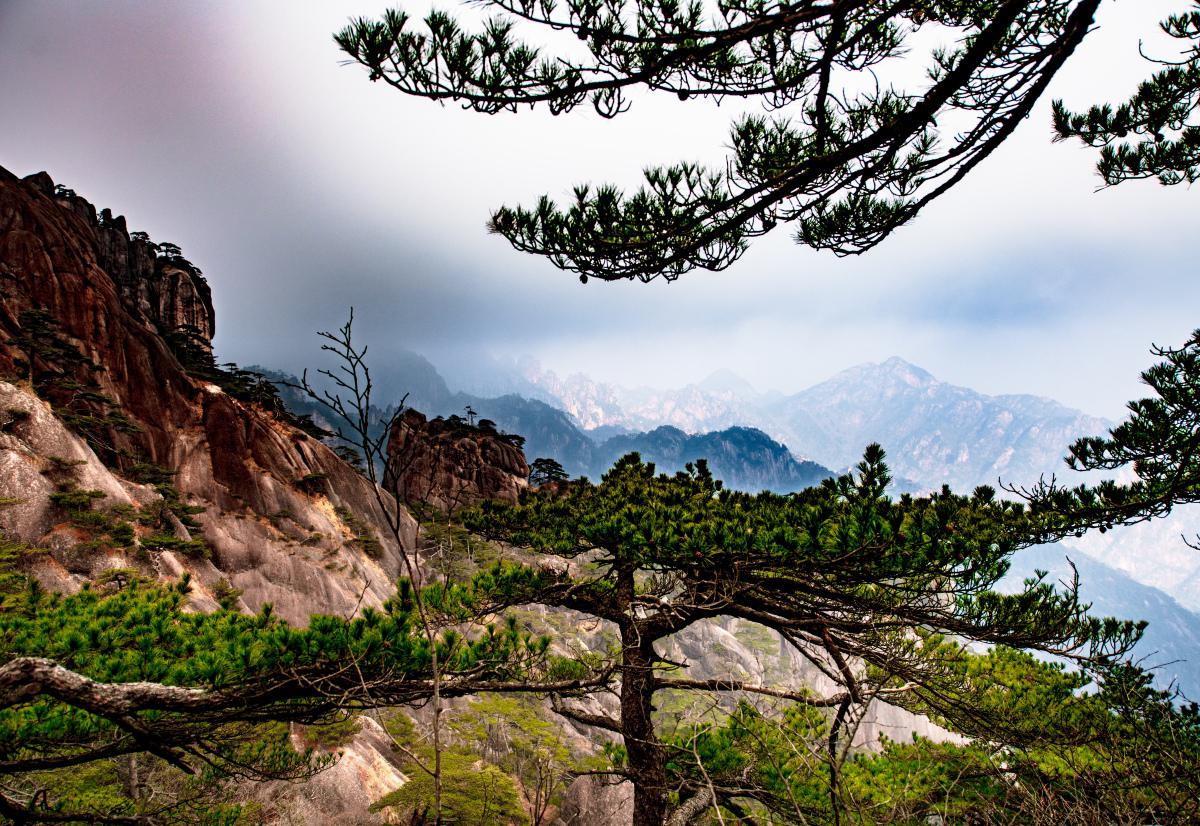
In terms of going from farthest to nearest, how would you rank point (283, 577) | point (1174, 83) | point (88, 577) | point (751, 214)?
point (283, 577) → point (88, 577) → point (1174, 83) → point (751, 214)

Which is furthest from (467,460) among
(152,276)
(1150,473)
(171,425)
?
(1150,473)

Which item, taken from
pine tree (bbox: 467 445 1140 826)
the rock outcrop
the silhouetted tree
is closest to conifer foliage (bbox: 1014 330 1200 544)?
pine tree (bbox: 467 445 1140 826)

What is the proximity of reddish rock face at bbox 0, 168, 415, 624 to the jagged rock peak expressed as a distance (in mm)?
1869

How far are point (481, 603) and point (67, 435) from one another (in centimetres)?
1738

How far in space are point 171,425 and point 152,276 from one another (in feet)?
59.5

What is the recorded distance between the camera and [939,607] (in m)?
4.31

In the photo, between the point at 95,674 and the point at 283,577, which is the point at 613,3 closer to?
the point at 95,674

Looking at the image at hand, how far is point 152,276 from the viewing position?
3303 centimetres

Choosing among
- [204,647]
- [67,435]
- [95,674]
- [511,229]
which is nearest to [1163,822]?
[511,229]

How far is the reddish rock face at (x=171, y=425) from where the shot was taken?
18.2 metres

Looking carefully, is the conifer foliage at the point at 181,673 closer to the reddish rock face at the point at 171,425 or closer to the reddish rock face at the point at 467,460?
the reddish rock face at the point at 171,425

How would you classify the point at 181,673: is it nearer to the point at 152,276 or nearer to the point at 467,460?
the point at 467,460

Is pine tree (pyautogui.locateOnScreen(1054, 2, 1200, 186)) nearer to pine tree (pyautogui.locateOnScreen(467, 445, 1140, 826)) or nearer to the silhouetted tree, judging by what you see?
pine tree (pyautogui.locateOnScreen(467, 445, 1140, 826))

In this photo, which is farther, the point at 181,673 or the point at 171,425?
the point at 171,425
